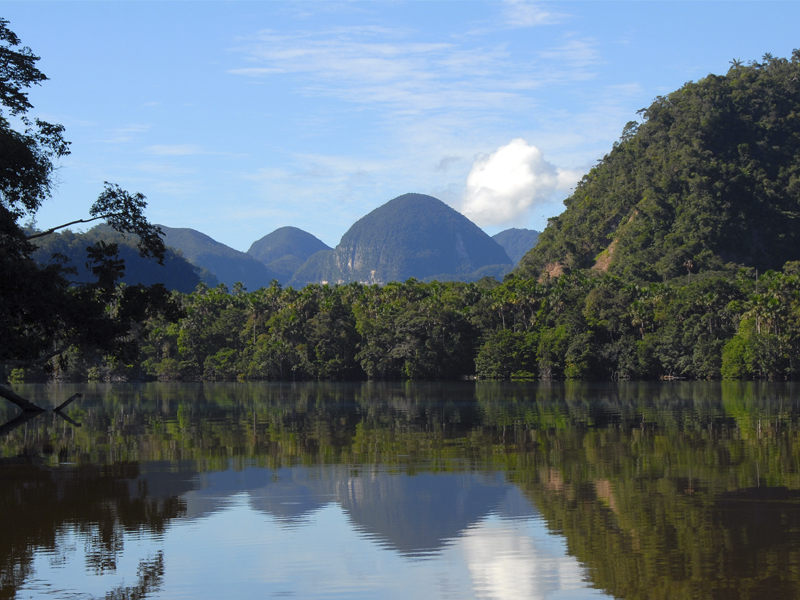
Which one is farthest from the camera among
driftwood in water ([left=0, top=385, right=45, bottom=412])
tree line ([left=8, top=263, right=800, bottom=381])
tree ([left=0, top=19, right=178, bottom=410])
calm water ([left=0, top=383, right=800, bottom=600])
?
tree line ([left=8, top=263, right=800, bottom=381])

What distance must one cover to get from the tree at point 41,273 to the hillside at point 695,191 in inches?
4645

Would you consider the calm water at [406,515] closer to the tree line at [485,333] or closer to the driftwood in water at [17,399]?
the driftwood in water at [17,399]

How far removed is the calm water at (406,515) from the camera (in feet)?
36.6

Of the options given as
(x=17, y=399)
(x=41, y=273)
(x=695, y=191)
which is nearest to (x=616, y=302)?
(x=695, y=191)

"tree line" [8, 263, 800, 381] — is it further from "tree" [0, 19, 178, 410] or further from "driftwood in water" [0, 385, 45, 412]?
"tree" [0, 19, 178, 410]

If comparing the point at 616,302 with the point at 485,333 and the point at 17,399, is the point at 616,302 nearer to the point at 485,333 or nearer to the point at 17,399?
the point at 485,333

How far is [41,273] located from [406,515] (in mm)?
13992

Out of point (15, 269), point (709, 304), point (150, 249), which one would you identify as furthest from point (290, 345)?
point (15, 269)

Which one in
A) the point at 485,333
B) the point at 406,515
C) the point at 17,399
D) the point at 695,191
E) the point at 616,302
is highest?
the point at 695,191

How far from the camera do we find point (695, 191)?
6029 inches

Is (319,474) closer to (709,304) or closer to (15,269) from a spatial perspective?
(15,269)

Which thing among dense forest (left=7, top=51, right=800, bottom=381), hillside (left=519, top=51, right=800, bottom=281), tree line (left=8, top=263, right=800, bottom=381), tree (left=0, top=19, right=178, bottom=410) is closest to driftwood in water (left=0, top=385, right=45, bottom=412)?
tree (left=0, top=19, right=178, bottom=410)

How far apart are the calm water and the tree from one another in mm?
3449

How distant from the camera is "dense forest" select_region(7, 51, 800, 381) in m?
96.1
